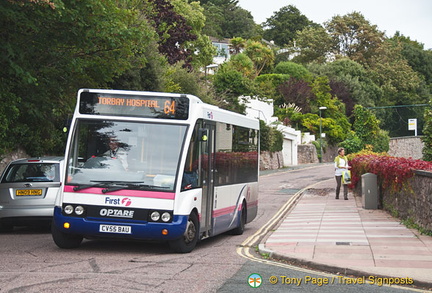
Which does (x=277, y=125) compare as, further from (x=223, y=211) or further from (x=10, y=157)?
(x=223, y=211)

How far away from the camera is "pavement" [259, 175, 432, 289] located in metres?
9.20

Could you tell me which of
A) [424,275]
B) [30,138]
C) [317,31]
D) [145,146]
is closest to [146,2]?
[30,138]

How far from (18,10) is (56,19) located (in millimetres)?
934

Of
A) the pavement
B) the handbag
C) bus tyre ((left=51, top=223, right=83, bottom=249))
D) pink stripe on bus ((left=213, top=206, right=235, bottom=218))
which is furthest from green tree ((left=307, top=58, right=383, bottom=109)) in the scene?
bus tyre ((left=51, top=223, right=83, bottom=249))

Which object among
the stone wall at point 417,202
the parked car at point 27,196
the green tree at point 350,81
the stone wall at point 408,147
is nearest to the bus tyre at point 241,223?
the stone wall at point 417,202

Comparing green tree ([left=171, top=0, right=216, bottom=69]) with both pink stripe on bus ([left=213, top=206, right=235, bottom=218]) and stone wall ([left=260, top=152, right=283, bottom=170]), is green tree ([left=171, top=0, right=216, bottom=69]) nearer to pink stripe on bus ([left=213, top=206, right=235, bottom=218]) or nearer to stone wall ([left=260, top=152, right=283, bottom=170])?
stone wall ([left=260, top=152, right=283, bottom=170])

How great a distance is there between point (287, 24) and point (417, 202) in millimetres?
105854

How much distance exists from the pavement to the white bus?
180 cm

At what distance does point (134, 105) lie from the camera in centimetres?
1156

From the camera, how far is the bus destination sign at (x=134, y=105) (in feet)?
37.7

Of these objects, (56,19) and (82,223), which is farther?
(56,19)

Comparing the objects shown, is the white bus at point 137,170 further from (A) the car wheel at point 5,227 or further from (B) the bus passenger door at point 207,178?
(A) the car wheel at point 5,227

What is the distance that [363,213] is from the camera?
18.9m

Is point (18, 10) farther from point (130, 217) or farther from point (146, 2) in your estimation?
point (146, 2)
